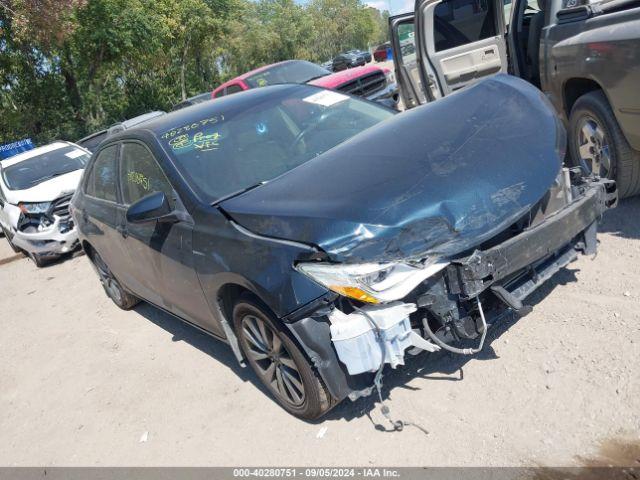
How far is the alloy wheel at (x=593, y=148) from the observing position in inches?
177

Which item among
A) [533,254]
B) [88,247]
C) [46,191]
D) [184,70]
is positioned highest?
[184,70]

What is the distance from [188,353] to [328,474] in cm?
202

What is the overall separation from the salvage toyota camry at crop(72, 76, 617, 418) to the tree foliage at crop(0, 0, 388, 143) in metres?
15.8

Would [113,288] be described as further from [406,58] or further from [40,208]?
[406,58]

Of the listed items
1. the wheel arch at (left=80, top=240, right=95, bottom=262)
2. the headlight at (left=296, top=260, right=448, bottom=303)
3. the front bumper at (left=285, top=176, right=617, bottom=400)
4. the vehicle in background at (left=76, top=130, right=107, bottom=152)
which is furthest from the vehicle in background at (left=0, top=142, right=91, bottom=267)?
the headlight at (left=296, top=260, right=448, bottom=303)

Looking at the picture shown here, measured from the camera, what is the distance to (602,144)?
4.54 meters

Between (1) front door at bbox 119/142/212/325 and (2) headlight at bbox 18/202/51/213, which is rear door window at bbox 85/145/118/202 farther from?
(2) headlight at bbox 18/202/51/213

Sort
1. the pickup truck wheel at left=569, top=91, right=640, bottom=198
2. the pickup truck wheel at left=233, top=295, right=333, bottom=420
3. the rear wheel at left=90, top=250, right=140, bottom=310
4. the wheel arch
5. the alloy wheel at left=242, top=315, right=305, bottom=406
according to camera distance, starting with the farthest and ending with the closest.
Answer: the wheel arch < the rear wheel at left=90, top=250, right=140, bottom=310 < the pickup truck wheel at left=569, top=91, right=640, bottom=198 < the alloy wheel at left=242, top=315, right=305, bottom=406 < the pickup truck wheel at left=233, top=295, right=333, bottom=420

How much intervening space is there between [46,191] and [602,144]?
747cm

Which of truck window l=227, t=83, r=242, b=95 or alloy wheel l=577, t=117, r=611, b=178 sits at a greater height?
truck window l=227, t=83, r=242, b=95

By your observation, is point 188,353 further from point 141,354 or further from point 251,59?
point 251,59

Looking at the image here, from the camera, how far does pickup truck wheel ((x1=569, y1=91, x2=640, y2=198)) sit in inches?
171

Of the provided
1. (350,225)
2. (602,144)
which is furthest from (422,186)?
(602,144)

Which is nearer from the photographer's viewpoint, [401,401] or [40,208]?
[401,401]
